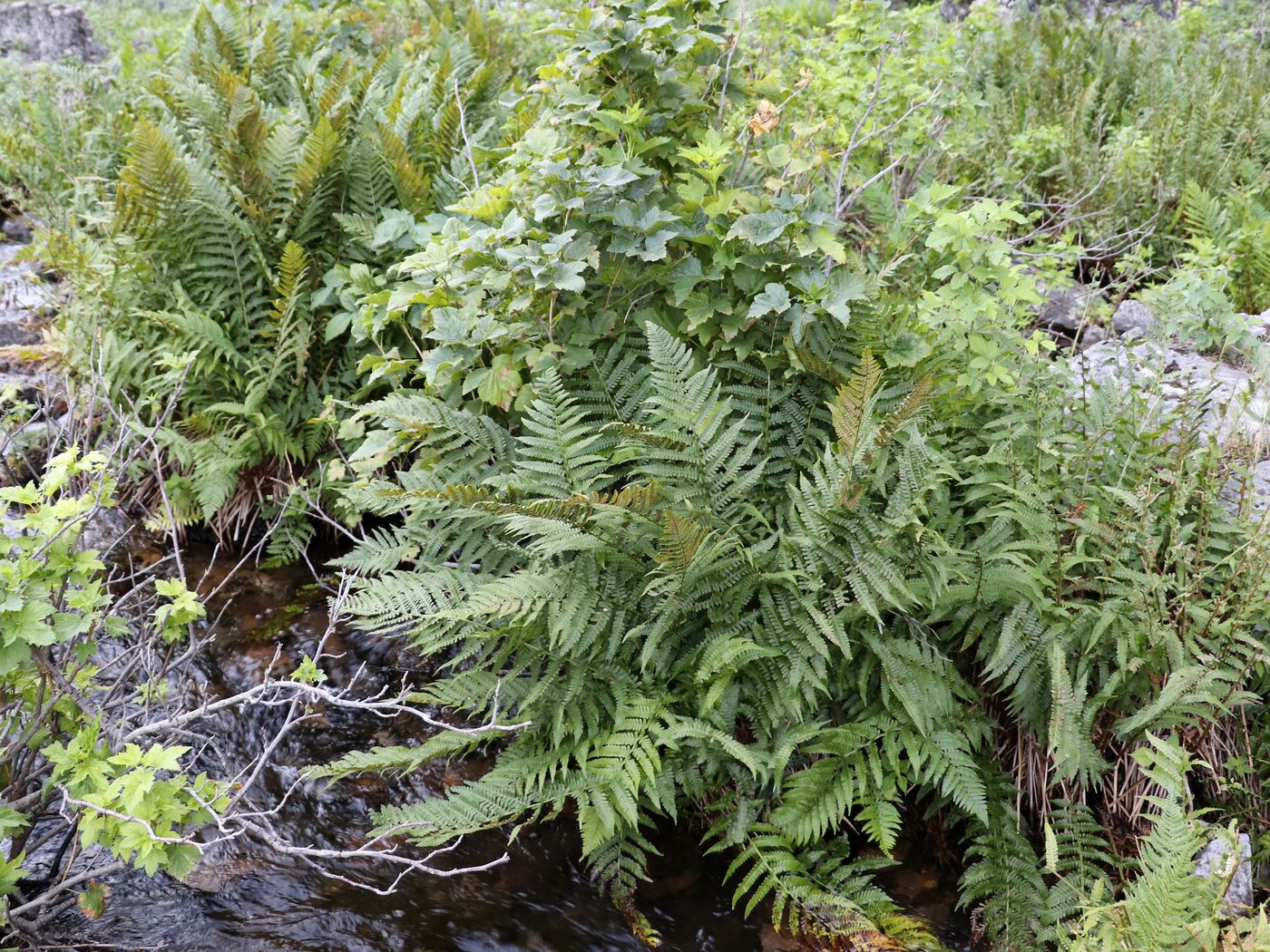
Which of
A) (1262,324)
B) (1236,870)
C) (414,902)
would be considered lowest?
(414,902)

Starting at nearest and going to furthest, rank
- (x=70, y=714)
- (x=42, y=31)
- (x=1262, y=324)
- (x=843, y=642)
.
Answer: (x=70, y=714) → (x=843, y=642) → (x=1262, y=324) → (x=42, y=31)

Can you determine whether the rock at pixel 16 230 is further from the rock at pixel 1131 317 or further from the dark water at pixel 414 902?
the rock at pixel 1131 317

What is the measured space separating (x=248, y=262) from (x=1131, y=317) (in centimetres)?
442

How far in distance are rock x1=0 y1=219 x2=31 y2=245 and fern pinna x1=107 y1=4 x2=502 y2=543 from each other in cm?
295

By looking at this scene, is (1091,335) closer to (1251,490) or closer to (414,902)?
(1251,490)

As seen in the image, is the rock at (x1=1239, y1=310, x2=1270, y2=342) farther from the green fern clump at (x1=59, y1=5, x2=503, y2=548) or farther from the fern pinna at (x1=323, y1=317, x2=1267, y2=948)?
the green fern clump at (x1=59, y1=5, x2=503, y2=548)

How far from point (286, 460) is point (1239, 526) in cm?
388

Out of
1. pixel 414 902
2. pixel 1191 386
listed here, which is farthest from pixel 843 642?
pixel 1191 386

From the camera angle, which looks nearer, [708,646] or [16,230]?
[708,646]

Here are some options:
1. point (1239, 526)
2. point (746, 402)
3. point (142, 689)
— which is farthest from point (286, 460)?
point (1239, 526)

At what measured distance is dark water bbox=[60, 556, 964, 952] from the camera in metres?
2.81

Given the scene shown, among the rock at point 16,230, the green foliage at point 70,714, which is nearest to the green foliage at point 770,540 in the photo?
the green foliage at point 70,714

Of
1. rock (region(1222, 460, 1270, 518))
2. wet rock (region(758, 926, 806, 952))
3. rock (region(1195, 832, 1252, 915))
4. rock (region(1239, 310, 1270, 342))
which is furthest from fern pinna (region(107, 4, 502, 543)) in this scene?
rock (region(1195, 832, 1252, 915))

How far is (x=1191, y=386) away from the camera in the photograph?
346 cm
